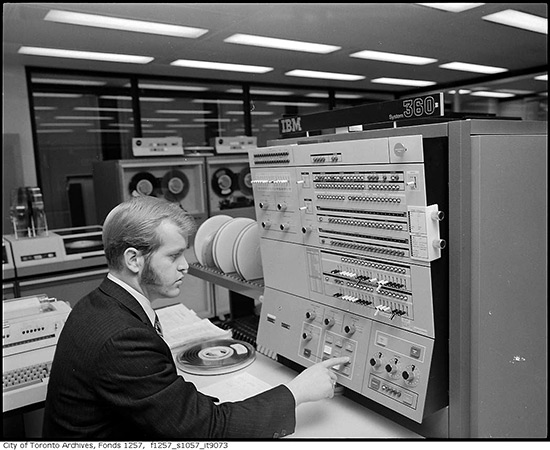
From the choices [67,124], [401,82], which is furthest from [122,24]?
[401,82]

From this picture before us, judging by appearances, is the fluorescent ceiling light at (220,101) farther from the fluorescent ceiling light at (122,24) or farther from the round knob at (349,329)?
the round knob at (349,329)

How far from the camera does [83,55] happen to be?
3.87 meters

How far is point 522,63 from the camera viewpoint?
5.05 meters

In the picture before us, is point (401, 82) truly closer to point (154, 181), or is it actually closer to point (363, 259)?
point (154, 181)

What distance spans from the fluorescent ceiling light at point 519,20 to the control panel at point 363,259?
2805mm

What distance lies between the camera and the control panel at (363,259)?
3.54 feet

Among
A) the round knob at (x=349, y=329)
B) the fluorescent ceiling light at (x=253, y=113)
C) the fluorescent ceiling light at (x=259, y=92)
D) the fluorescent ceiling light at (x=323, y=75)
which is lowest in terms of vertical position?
the round knob at (x=349, y=329)

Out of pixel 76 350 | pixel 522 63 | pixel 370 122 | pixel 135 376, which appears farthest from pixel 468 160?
pixel 522 63

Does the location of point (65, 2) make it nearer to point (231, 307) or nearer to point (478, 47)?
point (231, 307)

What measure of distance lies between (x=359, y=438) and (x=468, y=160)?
0.72 meters

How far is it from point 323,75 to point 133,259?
4.23m

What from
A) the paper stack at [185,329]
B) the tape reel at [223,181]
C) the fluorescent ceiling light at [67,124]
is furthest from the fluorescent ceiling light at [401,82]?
the paper stack at [185,329]

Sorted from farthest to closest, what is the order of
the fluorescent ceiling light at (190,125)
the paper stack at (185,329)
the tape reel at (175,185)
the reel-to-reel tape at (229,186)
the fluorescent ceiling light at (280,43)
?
the fluorescent ceiling light at (190,125) < the reel-to-reel tape at (229,186) < the tape reel at (175,185) < the fluorescent ceiling light at (280,43) < the paper stack at (185,329)

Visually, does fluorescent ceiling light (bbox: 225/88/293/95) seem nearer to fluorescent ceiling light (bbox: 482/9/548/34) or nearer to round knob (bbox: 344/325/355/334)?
fluorescent ceiling light (bbox: 482/9/548/34)
